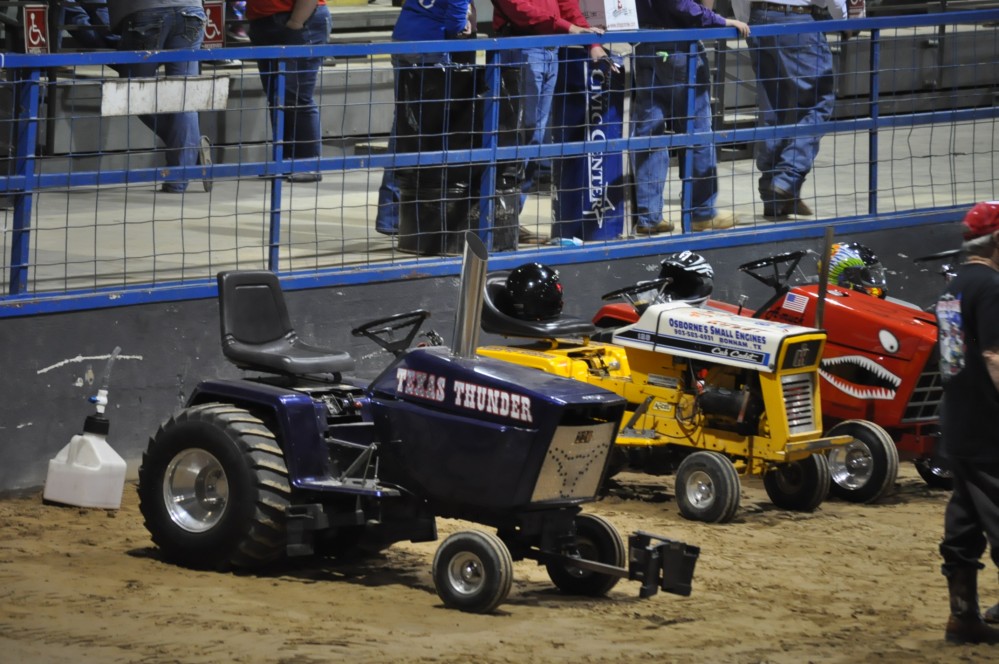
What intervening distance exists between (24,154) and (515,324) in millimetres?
2669

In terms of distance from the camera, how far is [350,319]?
9.52 meters

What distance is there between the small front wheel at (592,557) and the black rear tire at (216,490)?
4.00 feet

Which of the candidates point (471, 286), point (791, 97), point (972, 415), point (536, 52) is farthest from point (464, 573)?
point (791, 97)

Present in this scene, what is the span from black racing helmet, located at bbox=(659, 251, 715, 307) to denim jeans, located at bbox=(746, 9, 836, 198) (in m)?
2.31

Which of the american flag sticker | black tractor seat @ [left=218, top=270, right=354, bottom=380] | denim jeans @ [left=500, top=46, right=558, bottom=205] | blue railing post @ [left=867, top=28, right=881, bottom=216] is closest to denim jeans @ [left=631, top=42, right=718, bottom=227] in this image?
denim jeans @ [left=500, top=46, right=558, bottom=205]

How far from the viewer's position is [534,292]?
8.68 m

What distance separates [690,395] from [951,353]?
2482 mm

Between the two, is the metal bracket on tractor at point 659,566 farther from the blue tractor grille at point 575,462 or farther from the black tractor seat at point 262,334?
the black tractor seat at point 262,334

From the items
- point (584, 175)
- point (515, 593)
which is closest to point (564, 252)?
point (584, 175)

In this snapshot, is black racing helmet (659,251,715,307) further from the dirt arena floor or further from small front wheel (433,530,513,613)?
small front wheel (433,530,513,613)

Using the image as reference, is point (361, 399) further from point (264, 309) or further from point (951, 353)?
point (951, 353)

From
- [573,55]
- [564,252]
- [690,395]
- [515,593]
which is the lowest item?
[515,593]

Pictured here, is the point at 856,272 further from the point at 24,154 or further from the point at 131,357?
the point at 24,154

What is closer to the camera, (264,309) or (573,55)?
(264,309)
